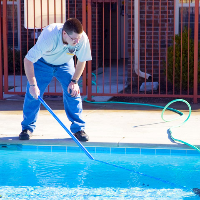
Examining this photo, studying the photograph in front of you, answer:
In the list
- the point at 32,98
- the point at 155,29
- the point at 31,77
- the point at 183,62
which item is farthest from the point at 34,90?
the point at 155,29

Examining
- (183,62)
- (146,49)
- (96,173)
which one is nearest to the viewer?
(96,173)

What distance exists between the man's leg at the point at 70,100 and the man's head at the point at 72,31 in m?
0.78

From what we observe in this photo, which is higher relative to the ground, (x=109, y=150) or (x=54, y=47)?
(x=54, y=47)

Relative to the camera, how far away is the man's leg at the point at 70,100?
18.1 ft

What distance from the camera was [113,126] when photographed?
21.0 feet

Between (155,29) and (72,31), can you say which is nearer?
(72,31)

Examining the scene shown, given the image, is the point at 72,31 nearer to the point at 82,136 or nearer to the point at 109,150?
the point at 82,136

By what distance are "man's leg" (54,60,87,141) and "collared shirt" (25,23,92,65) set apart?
251 mm

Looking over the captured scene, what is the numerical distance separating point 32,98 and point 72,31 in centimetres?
121

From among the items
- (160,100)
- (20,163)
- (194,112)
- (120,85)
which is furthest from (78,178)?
(120,85)

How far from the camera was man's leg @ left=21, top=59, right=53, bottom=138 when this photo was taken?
552 centimetres

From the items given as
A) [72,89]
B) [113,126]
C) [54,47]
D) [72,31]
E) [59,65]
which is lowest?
[113,126]

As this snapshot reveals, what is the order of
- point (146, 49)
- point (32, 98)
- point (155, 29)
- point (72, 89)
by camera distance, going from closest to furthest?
point (72, 89)
point (32, 98)
point (155, 29)
point (146, 49)

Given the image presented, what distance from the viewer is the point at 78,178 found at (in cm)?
477
